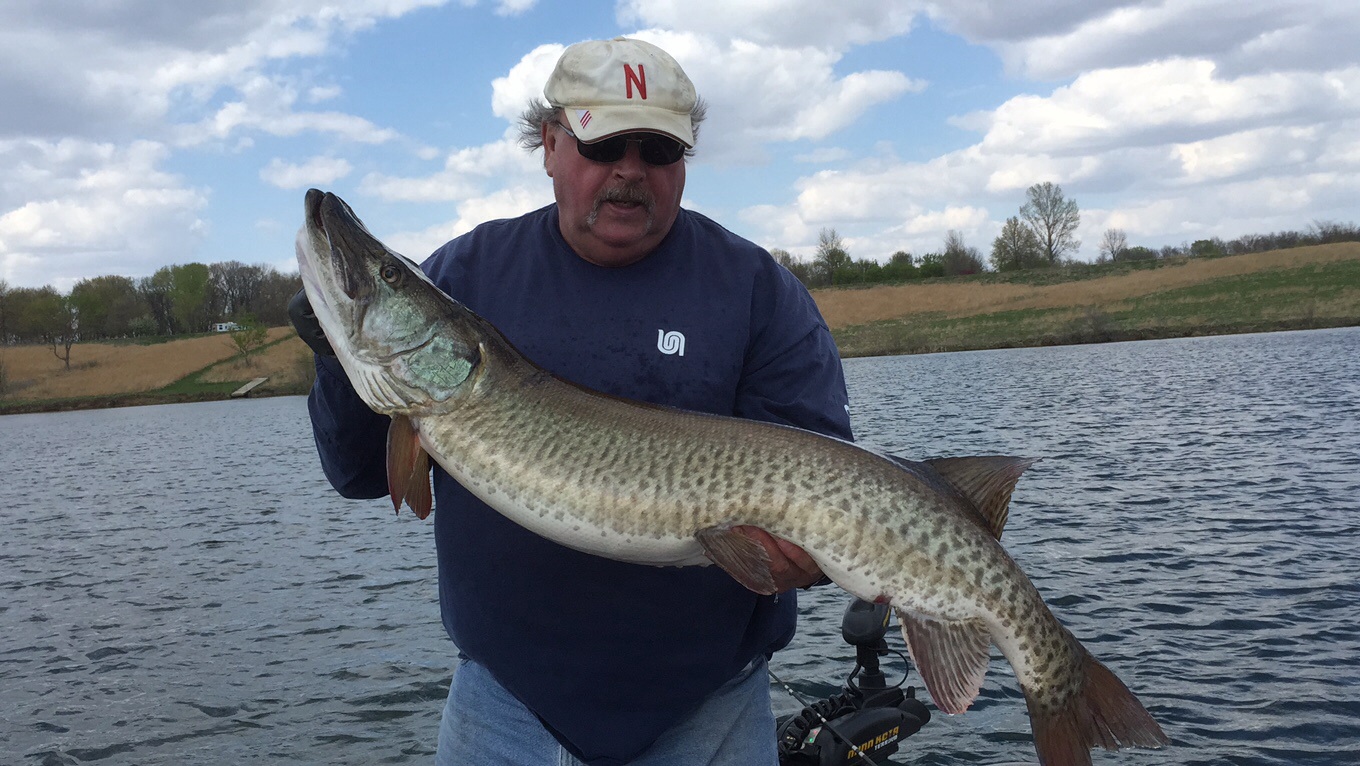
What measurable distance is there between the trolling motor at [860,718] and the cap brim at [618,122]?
8.69 ft

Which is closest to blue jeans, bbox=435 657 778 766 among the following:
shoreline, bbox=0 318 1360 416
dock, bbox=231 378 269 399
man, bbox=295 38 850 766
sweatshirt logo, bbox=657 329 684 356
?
man, bbox=295 38 850 766

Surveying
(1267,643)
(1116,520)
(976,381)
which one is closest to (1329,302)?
(976,381)

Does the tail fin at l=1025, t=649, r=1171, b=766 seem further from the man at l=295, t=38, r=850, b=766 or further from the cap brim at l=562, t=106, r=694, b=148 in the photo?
the cap brim at l=562, t=106, r=694, b=148

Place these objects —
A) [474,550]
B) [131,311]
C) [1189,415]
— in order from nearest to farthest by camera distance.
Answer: [474,550]
[1189,415]
[131,311]

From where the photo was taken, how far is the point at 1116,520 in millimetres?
12078

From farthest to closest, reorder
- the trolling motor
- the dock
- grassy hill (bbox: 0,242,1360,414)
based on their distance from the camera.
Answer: the dock
grassy hill (bbox: 0,242,1360,414)
the trolling motor

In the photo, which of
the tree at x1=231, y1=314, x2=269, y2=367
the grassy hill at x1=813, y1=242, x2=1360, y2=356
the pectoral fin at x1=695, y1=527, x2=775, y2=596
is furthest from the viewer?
the tree at x1=231, y1=314, x2=269, y2=367

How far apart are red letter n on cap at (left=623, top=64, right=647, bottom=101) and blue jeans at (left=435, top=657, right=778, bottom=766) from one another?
176 centimetres

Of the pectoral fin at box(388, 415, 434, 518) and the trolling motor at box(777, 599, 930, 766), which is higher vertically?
the pectoral fin at box(388, 415, 434, 518)

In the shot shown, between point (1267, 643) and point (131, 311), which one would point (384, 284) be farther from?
point (131, 311)

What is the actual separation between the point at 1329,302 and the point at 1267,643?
48.6 meters

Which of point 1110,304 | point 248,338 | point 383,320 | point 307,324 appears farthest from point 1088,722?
point 248,338

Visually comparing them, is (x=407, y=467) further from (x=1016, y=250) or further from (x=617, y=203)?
(x=1016, y=250)

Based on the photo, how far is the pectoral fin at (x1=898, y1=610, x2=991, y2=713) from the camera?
2.45 meters
